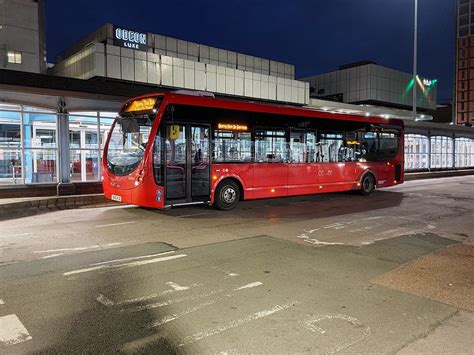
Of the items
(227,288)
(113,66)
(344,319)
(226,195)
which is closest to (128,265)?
(227,288)

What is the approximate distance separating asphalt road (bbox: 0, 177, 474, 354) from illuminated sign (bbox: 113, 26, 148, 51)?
80.3ft

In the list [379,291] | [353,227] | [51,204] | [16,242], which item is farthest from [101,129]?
[379,291]

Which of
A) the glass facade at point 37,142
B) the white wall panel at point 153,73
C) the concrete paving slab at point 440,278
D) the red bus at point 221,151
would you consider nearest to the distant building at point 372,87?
the white wall panel at point 153,73

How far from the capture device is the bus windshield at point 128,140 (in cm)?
1102

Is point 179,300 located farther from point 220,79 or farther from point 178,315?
point 220,79

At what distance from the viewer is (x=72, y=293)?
5.26 meters

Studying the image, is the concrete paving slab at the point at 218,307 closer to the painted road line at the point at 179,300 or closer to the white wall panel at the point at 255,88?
the painted road line at the point at 179,300

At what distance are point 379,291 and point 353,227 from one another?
470cm

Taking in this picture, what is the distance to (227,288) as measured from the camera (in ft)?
18.0

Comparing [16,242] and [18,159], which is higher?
[18,159]

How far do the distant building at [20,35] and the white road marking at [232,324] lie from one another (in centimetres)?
3646

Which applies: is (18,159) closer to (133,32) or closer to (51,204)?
(51,204)

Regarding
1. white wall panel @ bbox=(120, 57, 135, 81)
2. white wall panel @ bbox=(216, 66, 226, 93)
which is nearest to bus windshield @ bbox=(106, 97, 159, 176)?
white wall panel @ bbox=(120, 57, 135, 81)

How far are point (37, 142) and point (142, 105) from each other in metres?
7.21
